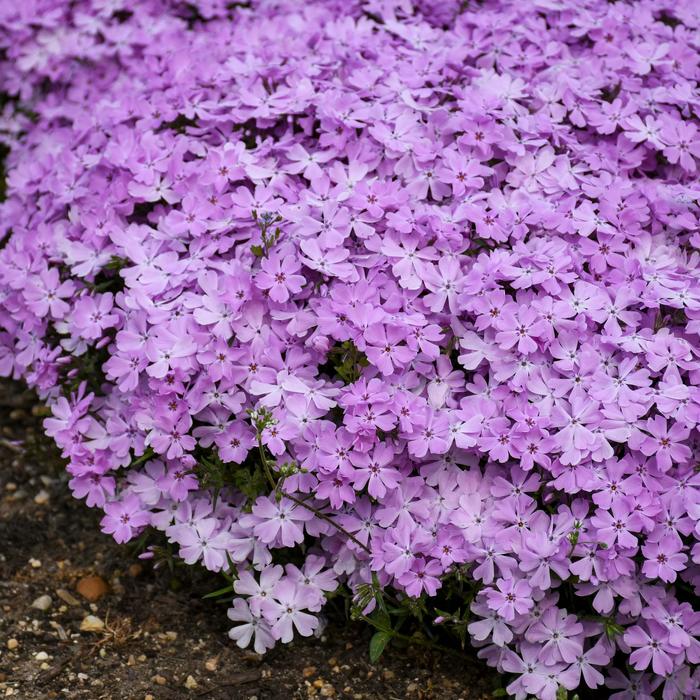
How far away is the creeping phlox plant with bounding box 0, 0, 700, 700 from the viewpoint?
2.53 meters

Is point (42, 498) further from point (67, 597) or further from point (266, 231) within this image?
point (266, 231)

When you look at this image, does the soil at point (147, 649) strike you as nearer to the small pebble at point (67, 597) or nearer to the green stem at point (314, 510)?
the small pebble at point (67, 597)

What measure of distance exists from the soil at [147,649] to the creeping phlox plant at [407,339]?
12cm

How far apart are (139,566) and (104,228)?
1.09 meters

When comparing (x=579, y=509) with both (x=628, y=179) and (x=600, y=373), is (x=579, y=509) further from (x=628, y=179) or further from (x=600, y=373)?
(x=628, y=179)

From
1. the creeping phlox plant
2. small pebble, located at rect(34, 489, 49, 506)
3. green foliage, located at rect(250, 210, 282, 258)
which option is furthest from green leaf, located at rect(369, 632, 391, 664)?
small pebble, located at rect(34, 489, 49, 506)

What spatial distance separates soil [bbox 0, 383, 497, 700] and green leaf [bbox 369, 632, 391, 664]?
143 millimetres

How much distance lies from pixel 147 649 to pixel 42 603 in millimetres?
389

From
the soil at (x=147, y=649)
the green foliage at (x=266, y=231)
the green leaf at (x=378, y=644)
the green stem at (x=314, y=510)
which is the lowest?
the soil at (x=147, y=649)

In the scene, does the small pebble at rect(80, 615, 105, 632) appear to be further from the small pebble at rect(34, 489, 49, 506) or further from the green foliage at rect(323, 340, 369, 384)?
the green foliage at rect(323, 340, 369, 384)

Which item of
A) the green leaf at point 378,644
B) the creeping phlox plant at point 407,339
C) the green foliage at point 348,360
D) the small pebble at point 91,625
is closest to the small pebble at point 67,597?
the small pebble at point 91,625

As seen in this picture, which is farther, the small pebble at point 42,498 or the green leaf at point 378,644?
the small pebble at point 42,498

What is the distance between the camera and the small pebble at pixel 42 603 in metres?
2.94

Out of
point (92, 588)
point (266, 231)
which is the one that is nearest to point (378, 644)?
point (92, 588)
